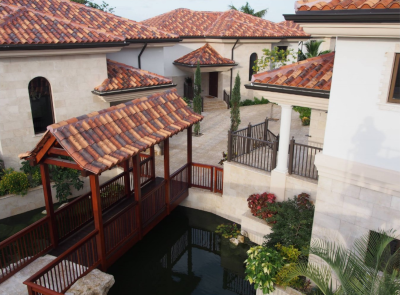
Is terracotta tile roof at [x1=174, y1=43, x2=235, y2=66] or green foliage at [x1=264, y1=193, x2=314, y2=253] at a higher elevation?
terracotta tile roof at [x1=174, y1=43, x2=235, y2=66]

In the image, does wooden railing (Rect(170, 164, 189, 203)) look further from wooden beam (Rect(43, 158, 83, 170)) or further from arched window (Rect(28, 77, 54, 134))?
arched window (Rect(28, 77, 54, 134))

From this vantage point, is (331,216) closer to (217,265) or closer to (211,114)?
(217,265)

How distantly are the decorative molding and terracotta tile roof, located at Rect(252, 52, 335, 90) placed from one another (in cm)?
220

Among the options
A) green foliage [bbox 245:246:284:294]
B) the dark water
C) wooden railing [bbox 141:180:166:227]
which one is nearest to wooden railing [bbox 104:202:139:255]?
wooden railing [bbox 141:180:166:227]

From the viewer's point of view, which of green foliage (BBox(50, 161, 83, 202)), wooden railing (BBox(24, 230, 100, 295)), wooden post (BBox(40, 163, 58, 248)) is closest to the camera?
wooden railing (BBox(24, 230, 100, 295))

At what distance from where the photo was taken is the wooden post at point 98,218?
798 centimetres

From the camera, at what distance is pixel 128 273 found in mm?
9930

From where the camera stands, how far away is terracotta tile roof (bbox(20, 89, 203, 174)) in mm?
7367

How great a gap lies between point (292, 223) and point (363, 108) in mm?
4014

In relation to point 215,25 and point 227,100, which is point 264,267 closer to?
point 227,100

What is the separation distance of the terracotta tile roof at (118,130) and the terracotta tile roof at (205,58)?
41.3ft

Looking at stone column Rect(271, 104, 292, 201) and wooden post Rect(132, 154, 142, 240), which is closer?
wooden post Rect(132, 154, 142, 240)

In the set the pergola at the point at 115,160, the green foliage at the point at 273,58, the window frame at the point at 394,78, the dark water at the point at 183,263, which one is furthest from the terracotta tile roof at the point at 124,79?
the window frame at the point at 394,78

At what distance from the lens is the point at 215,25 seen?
26094 millimetres
